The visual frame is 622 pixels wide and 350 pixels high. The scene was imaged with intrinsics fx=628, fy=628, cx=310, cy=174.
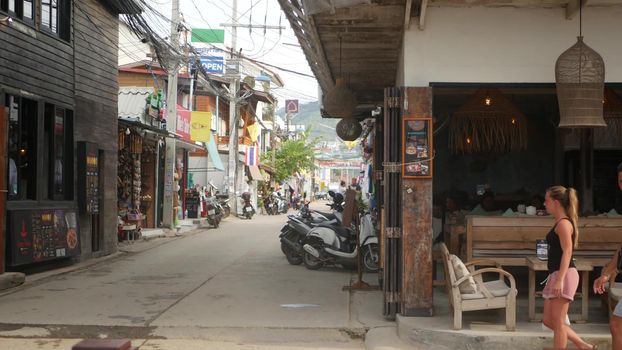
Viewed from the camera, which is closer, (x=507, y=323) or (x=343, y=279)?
(x=507, y=323)

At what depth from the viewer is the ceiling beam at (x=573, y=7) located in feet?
21.6

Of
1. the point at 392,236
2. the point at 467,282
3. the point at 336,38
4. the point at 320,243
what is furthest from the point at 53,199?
the point at 467,282

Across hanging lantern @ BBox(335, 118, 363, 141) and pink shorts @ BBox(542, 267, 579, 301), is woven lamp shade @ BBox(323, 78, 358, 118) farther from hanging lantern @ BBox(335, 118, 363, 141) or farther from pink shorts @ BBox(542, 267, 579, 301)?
pink shorts @ BBox(542, 267, 579, 301)

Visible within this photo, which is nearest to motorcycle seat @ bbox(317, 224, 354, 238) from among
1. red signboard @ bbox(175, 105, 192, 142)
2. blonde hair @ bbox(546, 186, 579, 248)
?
blonde hair @ bbox(546, 186, 579, 248)

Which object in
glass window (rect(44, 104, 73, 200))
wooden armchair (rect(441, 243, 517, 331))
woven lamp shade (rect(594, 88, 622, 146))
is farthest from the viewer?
glass window (rect(44, 104, 73, 200))

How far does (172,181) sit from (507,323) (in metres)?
15.0

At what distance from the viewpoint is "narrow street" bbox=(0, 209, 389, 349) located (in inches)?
267

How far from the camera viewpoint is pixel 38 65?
1077 cm

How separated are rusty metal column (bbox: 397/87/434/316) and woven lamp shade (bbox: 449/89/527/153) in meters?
2.41

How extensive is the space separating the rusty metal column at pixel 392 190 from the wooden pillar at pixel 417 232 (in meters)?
0.15

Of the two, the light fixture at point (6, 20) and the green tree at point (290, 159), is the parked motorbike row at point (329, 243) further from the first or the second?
the green tree at point (290, 159)

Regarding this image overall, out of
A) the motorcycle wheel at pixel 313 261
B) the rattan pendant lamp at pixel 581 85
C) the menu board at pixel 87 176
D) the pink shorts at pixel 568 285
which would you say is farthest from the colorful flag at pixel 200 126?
the pink shorts at pixel 568 285

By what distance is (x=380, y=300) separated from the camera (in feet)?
28.2

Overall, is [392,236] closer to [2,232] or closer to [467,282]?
[467,282]
